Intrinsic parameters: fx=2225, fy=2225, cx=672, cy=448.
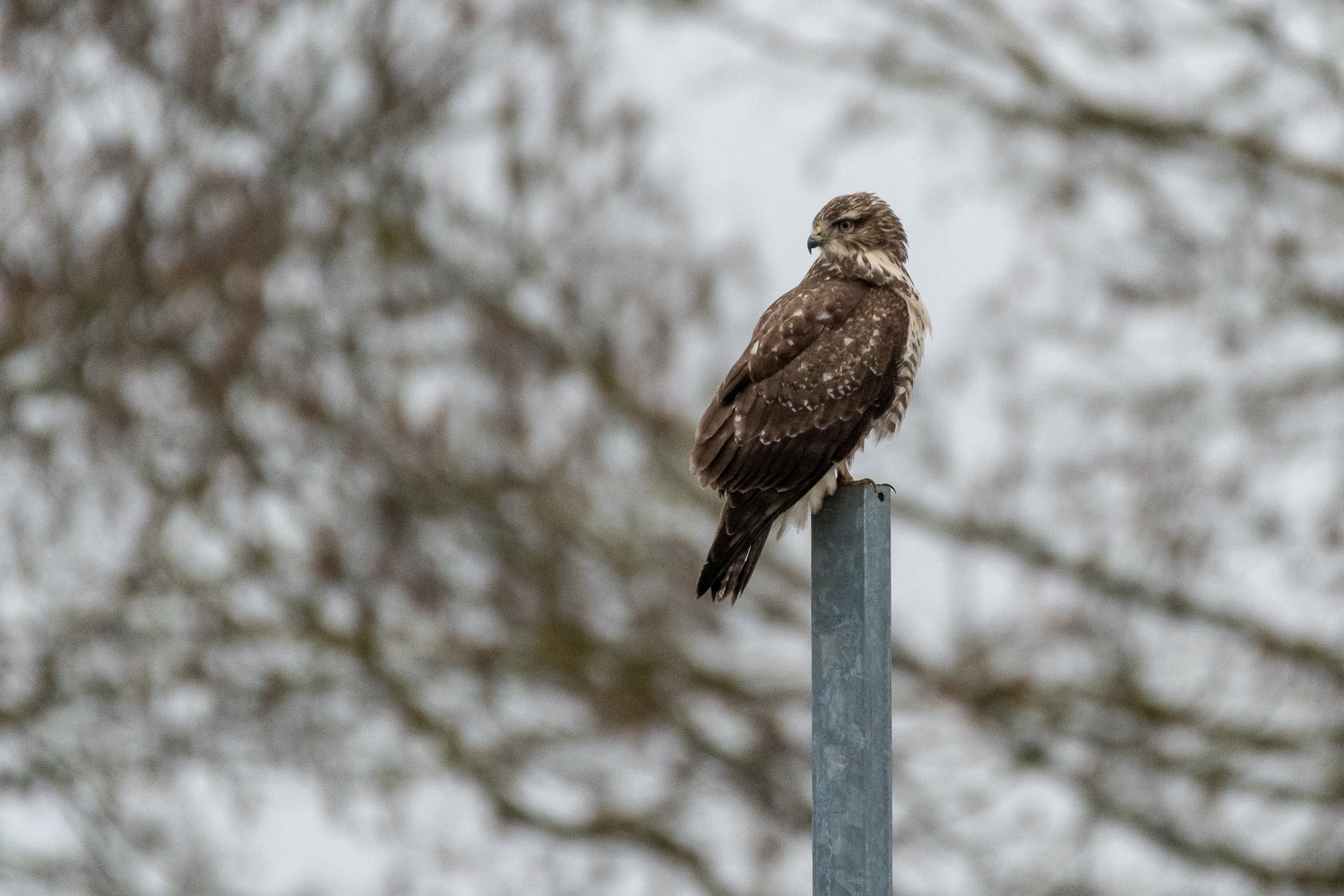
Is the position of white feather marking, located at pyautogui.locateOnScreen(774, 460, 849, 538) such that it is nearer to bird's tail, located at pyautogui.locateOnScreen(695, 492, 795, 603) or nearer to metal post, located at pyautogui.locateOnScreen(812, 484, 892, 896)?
bird's tail, located at pyautogui.locateOnScreen(695, 492, 795, 603)

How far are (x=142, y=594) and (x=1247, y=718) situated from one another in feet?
16.9

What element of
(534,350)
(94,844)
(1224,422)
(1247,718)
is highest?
(534,350)

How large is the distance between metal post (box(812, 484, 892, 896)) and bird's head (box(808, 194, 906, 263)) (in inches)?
67.9

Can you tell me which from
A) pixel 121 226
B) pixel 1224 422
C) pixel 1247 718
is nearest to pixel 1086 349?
pixel 1224 422

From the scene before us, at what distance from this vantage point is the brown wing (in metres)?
4.84

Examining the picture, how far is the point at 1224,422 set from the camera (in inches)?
390

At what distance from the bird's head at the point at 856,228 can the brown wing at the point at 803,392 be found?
312 millimetres

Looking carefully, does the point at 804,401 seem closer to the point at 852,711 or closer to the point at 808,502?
the point at 808,502

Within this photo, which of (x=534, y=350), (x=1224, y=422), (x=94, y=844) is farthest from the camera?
(x=534, y=350)

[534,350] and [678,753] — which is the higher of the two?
[534,350]

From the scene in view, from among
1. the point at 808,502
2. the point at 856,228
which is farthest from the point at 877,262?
the point at 808,502

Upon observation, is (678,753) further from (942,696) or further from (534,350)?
(534,350)

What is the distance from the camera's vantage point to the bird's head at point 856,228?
18.5 ft

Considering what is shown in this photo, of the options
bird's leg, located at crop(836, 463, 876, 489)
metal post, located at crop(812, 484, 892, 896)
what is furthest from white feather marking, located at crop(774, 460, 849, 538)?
metal post, located at crop(812, 484, 892, 896)
